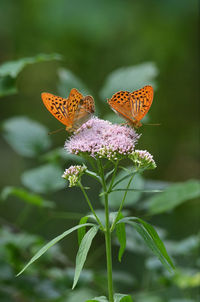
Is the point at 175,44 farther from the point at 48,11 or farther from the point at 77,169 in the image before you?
the point at 77,169

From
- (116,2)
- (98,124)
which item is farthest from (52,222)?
(98,124)

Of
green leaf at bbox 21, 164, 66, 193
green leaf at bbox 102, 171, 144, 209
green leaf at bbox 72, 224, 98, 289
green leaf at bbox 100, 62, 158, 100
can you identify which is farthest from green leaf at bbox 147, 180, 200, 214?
green leaf at bbox 72, 224, 98, 289

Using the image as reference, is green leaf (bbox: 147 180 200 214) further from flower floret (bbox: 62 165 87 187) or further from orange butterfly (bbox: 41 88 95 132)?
flower floret (bbox: 62 165 87 187)

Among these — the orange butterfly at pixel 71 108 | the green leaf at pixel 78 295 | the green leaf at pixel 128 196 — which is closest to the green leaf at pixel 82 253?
the orange butterfly at pixel 71 108

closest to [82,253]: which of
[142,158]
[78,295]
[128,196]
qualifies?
[142,158]

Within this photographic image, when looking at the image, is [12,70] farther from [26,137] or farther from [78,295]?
[78,295]
